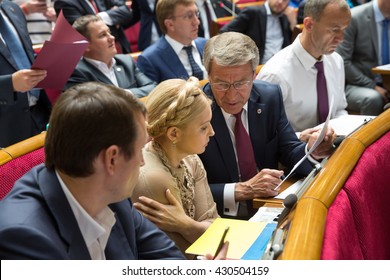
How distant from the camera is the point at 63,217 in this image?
4.33ft

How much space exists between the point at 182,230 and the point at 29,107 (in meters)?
1.67

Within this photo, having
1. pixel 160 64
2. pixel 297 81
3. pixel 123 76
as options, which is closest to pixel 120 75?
pixel 123 76

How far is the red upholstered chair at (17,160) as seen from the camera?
1.83m

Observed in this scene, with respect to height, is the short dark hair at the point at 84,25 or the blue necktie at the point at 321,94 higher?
the short dark hair at the point at 84,25

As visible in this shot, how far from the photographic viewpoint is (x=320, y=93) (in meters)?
3.22

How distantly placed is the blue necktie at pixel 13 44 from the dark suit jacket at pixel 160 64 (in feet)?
2.77

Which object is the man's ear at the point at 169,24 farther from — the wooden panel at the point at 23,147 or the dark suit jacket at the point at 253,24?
the wooden panel at the point at 23,147

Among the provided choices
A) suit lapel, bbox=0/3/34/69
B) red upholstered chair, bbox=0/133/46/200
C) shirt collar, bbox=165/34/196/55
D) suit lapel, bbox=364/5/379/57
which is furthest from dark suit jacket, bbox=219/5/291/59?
red upholstered chair, bbox=0/133/46/200

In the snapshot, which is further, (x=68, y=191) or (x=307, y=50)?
(x=307, y=50)

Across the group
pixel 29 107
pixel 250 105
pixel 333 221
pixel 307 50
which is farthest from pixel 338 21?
pixel 333 221

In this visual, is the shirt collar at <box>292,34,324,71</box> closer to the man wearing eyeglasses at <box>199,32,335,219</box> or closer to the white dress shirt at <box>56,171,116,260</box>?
the man wearing eyeglasses at <box>199,32,335,219</box>

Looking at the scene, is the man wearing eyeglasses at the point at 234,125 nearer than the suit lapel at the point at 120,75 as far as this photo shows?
Yes

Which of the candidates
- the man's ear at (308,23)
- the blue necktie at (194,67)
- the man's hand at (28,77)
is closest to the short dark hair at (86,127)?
the man's hand at (28,77)

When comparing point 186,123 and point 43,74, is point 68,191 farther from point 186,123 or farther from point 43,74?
point 43,74
